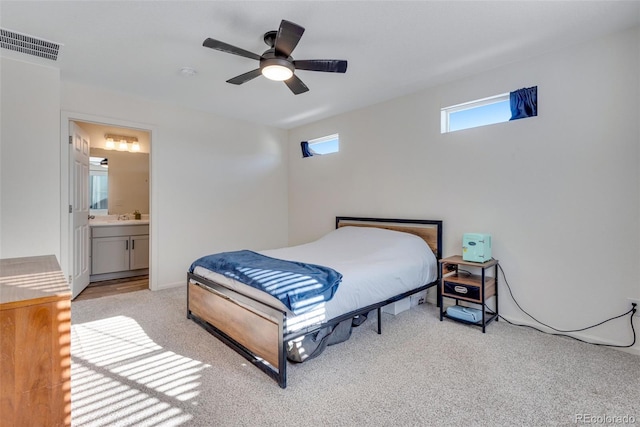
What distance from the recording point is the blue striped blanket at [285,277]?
2016 millimetres

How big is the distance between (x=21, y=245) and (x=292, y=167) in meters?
3.61

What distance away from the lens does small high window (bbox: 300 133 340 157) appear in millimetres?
4832

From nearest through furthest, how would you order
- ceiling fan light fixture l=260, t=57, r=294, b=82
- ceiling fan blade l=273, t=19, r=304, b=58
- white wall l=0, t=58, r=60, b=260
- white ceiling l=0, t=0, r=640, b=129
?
ceiling fan blade l=273, t=19, r=304, b=58 < white ceiling l=0, t=0, r=640, b=129 < ceiling fan light fixture l=260, t=57, r=294, b=82 < white wall l=0, t=58, r=60, b=260

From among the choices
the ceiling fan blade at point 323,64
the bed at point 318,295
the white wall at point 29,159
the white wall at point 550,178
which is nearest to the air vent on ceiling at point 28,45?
the white wall at point 29,159

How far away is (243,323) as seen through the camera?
2273 mm

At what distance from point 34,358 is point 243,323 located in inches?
51.1

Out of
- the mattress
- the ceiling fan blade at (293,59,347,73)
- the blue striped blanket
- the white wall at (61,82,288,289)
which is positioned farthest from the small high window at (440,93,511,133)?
the white wall at (61,82,288,289)

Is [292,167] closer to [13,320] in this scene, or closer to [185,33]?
[185,33]

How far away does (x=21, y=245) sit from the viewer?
9.87 ft

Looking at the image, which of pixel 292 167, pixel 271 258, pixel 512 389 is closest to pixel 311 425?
pixel 512 389

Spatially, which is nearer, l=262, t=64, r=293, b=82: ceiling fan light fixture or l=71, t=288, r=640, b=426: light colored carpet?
l=71, t=288, r=640, b=426: light colored carpet

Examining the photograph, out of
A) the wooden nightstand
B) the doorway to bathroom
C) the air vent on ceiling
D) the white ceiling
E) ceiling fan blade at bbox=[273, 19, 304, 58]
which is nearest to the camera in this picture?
ceiling fan blade at bbox=[273, 19, 304, 58]

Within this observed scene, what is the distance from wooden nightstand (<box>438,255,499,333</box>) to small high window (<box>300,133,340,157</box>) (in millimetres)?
2455

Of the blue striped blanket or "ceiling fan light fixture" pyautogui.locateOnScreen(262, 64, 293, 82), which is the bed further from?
"ceiling fan light fixture" pyautogui.locateOnScreen(262, 64, 293, 82)
